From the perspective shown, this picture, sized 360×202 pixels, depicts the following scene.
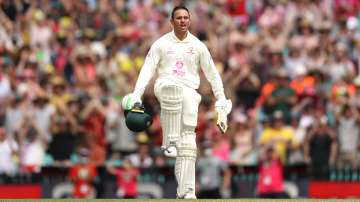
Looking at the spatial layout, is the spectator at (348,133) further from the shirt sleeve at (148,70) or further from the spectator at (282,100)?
the shirt sleeve at (148,70)

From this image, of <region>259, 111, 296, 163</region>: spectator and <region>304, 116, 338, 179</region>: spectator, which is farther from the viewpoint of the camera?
<region>304, 116, 338, 179</region>: spectator

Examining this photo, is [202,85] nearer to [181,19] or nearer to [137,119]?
[181,19]

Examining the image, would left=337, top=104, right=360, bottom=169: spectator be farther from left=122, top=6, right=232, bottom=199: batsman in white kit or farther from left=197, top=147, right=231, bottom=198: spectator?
left=122, top=6, right=232, bottom=199: batsman in white kit

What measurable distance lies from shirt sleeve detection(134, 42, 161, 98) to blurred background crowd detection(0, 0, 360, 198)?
18.2 ft

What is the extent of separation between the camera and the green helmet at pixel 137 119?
1472 centimetres

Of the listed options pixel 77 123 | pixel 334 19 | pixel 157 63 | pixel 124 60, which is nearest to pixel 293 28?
pixel 334 19

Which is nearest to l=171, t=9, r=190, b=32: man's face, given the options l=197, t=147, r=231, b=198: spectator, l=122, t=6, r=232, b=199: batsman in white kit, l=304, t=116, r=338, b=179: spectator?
l=122, t=6, r=232, b=199: batsman in white kit

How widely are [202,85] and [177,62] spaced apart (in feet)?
24.8

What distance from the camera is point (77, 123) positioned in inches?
868

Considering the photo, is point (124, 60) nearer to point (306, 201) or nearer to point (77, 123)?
point (77, 123)

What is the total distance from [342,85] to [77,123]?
4597 millimetres

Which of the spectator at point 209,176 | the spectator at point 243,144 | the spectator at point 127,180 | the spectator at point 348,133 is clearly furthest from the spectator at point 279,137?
the spectator at point 127,180

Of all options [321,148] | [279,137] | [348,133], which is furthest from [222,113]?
[348,133]

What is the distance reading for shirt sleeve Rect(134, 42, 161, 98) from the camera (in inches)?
590
